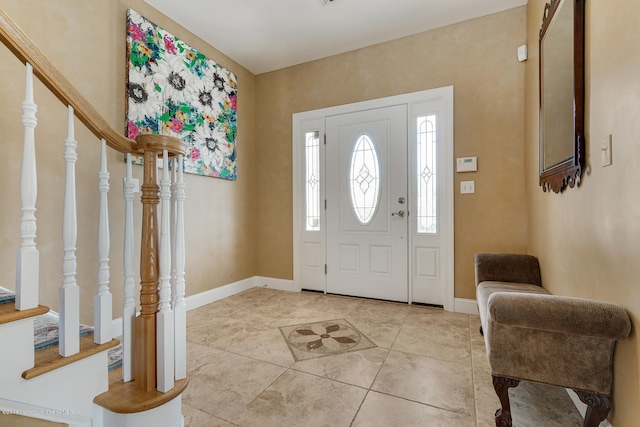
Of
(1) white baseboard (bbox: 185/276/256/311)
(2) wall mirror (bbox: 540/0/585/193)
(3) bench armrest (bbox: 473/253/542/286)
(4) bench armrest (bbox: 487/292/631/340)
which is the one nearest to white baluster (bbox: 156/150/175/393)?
(4) bench armrest (bbox: 487/292/631/340)

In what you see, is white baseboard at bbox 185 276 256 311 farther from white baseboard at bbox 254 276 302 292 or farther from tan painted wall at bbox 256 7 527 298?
tan painted wall at bbox 256 7 527 298

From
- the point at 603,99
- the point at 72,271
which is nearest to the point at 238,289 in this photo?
the point at 72,271

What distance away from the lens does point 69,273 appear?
1085 mm

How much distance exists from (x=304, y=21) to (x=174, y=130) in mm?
1684

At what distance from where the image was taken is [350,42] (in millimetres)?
3258

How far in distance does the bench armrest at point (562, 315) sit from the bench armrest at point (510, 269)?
110 centimetres

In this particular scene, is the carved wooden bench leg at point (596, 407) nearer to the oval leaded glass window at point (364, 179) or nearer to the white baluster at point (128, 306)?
the white baluster at point (128, 306)

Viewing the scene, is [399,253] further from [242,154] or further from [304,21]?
[304,21]

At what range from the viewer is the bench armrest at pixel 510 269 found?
7.38 ft

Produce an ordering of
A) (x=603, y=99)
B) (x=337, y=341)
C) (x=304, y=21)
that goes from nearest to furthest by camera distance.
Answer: (x=603, y=99) < (x=337, y=341) < (x=304, y=21)

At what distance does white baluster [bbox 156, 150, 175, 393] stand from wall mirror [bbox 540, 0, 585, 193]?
204 centimetres

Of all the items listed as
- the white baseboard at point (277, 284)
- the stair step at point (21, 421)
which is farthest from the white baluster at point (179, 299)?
the white baseboard at point (277, 284)

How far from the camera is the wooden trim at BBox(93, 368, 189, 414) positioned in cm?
110

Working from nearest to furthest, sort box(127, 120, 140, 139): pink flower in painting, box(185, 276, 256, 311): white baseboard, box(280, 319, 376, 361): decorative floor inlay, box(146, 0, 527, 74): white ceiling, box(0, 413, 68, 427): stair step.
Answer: box(0, 413, 68, 427): stair step, box(280, 319, 376, 361): decorative floor inlay, box(127, 120, 140, 139): pink flower in painting, box(146, 0, 527, 74): white ceiling, box(185, 276, 256, 311): white baseboard
